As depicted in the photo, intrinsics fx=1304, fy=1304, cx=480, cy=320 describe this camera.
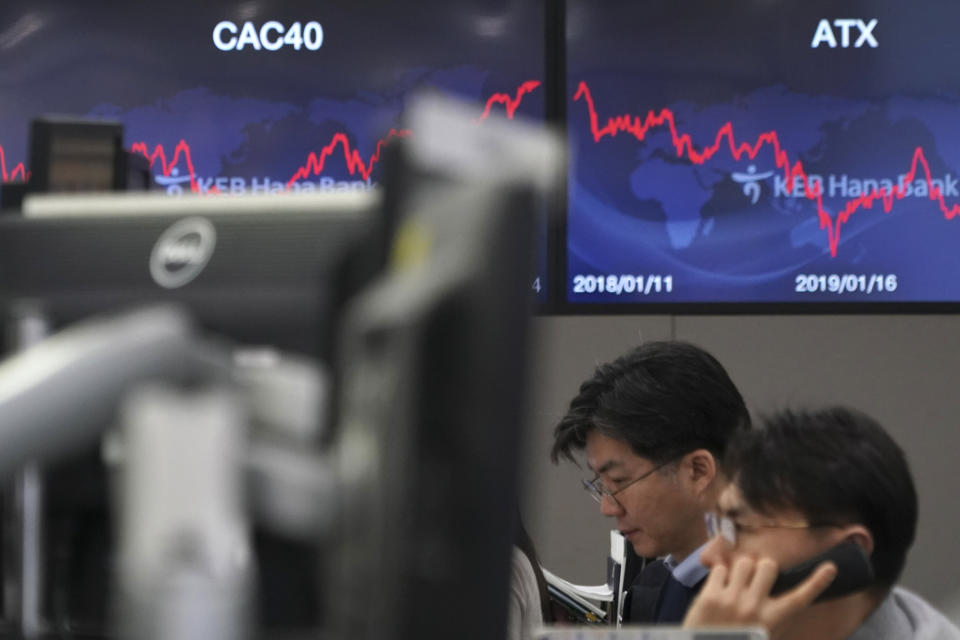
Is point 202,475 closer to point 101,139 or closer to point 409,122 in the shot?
point 409,122

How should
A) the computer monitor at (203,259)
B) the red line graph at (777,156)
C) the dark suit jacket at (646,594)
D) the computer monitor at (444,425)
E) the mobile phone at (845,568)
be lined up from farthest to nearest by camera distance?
1. the red line graph at (777,156)
2. the dark suit jacket at (646,594)
3. the mobile phone at (845,568)
4. the computer monitor at (203,259)
5. the computer monitor at (444,425)

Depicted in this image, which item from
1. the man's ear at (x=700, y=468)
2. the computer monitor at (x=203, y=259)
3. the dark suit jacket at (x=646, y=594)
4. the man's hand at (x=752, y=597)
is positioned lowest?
the dark suit jacket at (x=646, y=594)

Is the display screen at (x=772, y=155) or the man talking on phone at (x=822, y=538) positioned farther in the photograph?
the display screen at (x=772, y=155)

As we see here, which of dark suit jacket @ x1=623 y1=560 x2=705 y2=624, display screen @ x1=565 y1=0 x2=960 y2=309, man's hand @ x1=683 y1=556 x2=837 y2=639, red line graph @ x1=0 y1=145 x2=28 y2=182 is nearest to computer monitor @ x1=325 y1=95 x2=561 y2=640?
man's hand @ x1=683 y1=556 x2=837 y2=639

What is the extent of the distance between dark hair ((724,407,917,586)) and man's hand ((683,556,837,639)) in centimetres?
7

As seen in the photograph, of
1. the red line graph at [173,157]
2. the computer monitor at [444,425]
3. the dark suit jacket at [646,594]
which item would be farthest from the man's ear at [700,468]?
the computer monitor at [444,425]

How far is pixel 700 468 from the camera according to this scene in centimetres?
221

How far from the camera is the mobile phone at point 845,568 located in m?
1.51

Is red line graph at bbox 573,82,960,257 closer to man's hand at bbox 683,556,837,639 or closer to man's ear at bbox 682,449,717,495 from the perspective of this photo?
man's ear at bbox 682,449,717,495

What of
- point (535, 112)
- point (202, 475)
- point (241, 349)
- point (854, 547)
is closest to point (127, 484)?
point (202, 475)

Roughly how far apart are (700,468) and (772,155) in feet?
2.83

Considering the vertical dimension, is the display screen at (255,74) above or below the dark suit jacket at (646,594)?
above

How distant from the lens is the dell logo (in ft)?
2.80

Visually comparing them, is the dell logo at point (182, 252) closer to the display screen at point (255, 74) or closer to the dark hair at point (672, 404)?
the dark hair at point (672, 404)
